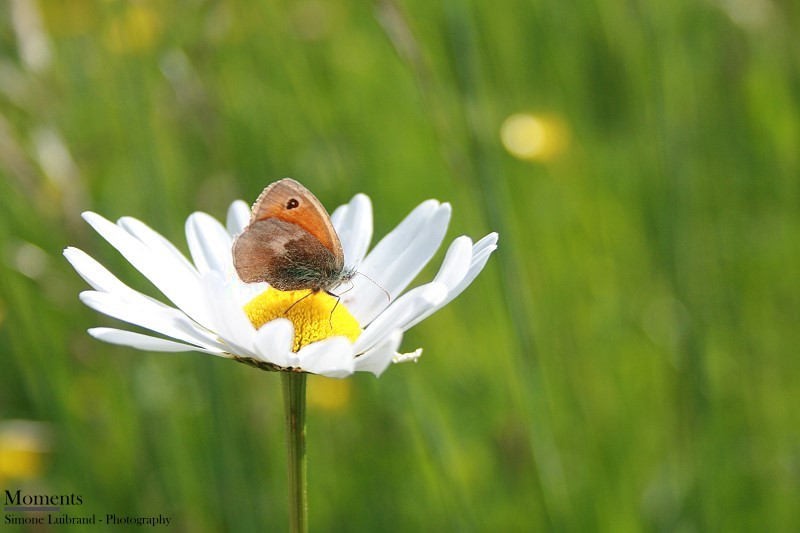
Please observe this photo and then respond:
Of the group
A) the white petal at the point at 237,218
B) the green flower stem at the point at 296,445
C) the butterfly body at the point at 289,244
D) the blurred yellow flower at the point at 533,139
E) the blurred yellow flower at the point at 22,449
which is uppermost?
the blurred yellow flower at the point at 533,139

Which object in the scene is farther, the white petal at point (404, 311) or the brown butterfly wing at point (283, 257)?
the brown butterfly wing at point (283, 257)

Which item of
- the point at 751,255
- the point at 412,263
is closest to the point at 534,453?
the point at 412,263

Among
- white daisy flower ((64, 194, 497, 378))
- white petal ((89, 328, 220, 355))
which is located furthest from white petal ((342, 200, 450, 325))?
white petal ((89, 328, 220, 355))

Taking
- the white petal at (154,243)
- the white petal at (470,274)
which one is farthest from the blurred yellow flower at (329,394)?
the white petal at (470,274)

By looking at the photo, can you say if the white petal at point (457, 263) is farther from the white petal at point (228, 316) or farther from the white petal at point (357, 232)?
the white petal at point (357, 232)

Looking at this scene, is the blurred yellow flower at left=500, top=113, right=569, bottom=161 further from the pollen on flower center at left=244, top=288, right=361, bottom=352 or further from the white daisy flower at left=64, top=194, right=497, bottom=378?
the pollen on flower center at left=244, top=288, right=361, bottom=352

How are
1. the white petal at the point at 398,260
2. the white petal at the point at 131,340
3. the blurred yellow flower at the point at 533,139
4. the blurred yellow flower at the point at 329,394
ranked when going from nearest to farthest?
the white petal at the point at 131,340
the white petal at the point at 398,260
the blurred yellow flower at the point at 329,394
the blurred yellow flower at the point at 533,139

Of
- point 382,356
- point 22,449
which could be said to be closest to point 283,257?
point 382,356
